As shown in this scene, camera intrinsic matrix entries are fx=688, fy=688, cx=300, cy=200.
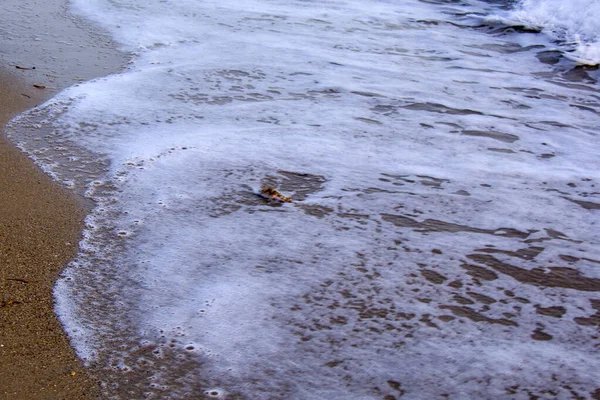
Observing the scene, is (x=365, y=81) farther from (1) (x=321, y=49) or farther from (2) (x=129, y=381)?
(2) (x=129, y=381)

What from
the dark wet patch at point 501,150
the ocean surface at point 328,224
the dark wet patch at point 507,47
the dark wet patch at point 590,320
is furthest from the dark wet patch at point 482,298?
the dark wet patch at point 507,47

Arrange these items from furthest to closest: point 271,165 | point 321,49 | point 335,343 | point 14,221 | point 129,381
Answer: point 321,49, point 271,165, point 14,221, point 335,343, point 129,381

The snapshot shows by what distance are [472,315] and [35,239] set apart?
166 cm

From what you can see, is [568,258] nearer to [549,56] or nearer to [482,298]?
[482,298]

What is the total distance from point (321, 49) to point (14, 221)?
3.68 meters

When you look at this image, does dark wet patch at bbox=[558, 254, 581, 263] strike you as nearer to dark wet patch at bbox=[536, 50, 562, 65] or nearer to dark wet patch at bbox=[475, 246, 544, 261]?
dark wet patch at bbox=[475, 246, 544, 261]

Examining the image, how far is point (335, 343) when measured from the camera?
2160 mm

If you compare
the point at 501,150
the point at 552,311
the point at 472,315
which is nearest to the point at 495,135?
the point at 501,150

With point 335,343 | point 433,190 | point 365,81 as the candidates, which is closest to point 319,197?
point 433,190

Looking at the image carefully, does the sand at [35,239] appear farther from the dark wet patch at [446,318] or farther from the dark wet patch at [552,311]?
the dark wet patch at [552,311]

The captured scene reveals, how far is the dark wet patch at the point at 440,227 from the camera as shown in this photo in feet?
9.56

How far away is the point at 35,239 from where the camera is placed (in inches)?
104

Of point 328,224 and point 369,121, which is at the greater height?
point 369,121

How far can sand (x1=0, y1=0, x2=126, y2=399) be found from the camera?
1938 millimetres
